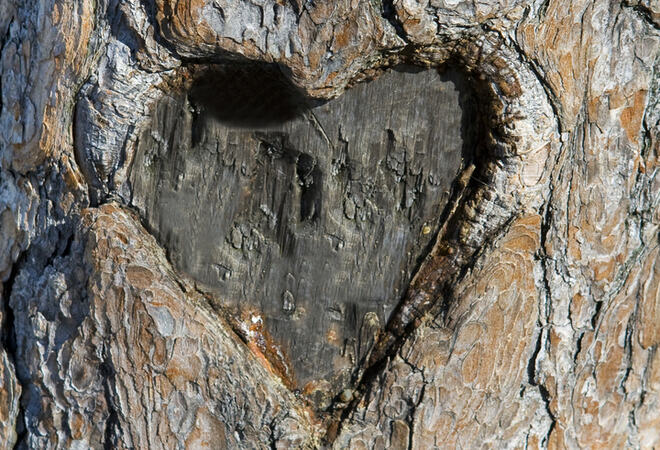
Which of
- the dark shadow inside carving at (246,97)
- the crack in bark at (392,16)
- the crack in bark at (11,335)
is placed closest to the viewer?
the crack in bark at (392,16)

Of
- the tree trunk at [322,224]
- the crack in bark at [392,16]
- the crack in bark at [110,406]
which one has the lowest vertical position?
the crack in bark at [110,406]

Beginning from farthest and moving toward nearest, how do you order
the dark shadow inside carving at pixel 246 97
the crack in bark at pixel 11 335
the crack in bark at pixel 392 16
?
the crack in bark at pixel 11 335 → the dark shadow inside carving at pixel 246 97 → the crack in bark at pixel 392 16

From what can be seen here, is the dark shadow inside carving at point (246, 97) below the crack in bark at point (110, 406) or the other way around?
the other way around

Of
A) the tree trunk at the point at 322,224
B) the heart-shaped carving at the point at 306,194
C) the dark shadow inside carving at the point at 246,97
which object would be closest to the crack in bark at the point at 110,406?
the tree trunk at the point at 322,224

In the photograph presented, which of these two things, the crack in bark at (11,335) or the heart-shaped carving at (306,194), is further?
the crack in bark at (11,335)

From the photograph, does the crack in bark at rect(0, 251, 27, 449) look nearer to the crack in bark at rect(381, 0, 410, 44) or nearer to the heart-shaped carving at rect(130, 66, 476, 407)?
the heart-shaped carving at rect(130, 66, 476, 407)

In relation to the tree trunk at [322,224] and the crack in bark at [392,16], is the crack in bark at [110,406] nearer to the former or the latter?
the tree trunk at [322,224]

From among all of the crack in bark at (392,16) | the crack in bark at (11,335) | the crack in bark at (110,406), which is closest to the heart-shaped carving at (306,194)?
the crack in bark at (392,16)

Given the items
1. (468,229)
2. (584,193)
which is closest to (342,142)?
(468,229)

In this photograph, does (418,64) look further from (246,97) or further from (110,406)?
(110,406)
